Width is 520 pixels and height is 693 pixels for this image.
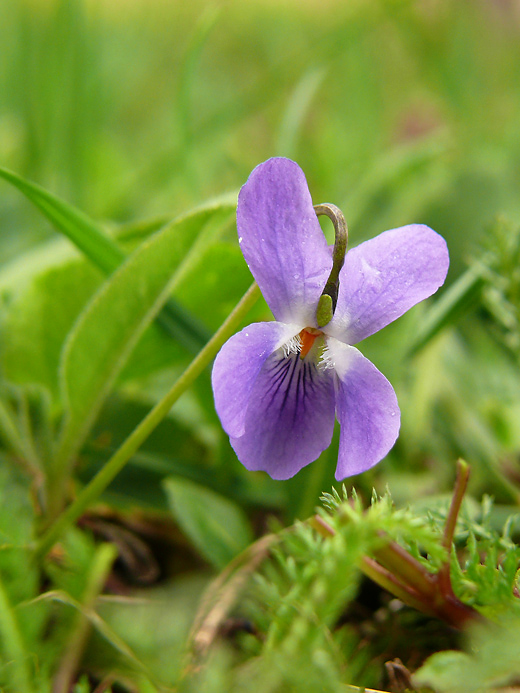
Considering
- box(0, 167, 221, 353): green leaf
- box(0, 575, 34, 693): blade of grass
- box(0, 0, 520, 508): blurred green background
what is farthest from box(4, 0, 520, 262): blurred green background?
box(0, 575, 34, 693): blade of grass

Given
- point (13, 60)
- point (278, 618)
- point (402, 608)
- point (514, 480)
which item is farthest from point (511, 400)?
point (13, 60)

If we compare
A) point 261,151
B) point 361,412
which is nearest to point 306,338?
point 361,412

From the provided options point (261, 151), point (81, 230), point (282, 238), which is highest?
point (81, 230)

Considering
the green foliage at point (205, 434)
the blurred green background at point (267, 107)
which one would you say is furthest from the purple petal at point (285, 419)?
the blurred green background at point (267, 107)

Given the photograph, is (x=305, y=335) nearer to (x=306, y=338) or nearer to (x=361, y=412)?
(x=306, y=338)

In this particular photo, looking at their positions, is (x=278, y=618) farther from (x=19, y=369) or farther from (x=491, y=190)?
(x=491, y=190)

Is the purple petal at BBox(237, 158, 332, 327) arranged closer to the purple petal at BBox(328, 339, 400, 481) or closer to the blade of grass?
the purple petal at BBox(328, 339, 400, 481)
